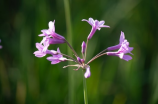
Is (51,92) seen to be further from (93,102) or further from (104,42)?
(104,42)

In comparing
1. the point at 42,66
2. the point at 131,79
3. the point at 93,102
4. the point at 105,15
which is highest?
the point at 105,15

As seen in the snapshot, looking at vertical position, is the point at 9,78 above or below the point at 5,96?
above

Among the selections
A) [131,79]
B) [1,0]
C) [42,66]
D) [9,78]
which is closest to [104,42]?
[131,79]

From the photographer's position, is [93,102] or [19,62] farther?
[19,62]

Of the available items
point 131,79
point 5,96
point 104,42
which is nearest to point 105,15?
point 104,42

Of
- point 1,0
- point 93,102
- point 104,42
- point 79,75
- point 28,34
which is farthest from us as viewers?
point 1,0

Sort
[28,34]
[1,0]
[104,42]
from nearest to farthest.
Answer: [28,34] → [104,42] → [1,0]
